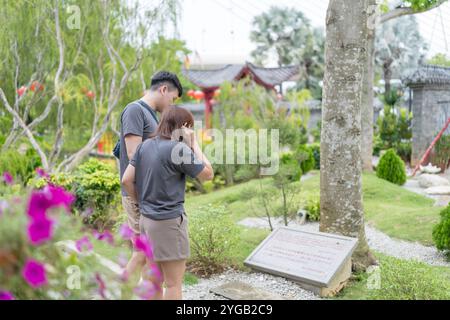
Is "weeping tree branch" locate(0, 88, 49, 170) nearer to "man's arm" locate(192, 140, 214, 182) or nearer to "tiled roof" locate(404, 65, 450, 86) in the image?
"man's arm" locate(192, 140, 214, 182)

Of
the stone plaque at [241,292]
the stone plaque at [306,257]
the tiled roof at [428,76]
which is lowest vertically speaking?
the stone plaque at [241,292]

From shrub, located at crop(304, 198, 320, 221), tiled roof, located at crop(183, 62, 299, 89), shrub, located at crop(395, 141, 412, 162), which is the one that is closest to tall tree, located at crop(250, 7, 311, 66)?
tiled roof, located at crop(183, 62, 299, 89)

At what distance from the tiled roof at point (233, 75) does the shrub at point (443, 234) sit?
49.1 ft

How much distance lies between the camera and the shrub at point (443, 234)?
5.11 meters

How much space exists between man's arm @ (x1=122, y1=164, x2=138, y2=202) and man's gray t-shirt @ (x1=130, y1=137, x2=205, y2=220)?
7 centimetres

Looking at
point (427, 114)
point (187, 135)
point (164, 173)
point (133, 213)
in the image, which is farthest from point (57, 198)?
point (427, 114)

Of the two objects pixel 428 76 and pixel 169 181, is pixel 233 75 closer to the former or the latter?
pixel 428 76

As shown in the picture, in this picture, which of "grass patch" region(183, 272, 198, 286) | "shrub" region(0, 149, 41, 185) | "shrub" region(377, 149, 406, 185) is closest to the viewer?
"grass patch" region(183, 272, 198, 286)

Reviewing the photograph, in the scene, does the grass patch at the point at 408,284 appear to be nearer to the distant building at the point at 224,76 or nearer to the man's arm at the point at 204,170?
the man's arm at the point at 204,170

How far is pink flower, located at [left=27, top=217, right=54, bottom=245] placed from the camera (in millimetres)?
1509

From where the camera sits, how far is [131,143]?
310 centimetres

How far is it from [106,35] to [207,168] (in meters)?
6.02

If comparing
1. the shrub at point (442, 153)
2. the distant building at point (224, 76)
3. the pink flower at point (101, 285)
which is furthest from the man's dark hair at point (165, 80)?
the distant building at point (224, 76)
